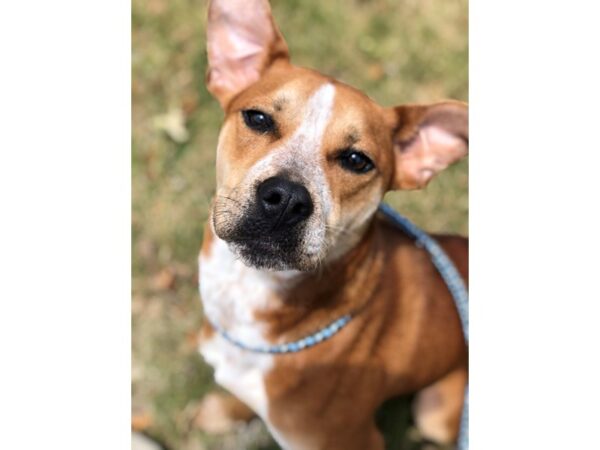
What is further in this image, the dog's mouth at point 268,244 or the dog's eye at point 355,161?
the dog's eye at point 355,161

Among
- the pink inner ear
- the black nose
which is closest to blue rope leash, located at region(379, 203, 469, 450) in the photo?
the pink inner ear

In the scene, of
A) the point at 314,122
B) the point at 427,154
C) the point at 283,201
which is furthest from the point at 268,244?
the point at 427,154

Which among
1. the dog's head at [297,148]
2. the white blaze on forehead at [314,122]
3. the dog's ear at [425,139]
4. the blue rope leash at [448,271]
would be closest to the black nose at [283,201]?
the dog's head at [297,148]

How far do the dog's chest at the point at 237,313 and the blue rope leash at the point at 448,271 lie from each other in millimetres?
710

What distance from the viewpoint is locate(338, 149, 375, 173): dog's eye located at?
2.11 m

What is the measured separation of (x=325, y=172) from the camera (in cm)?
203

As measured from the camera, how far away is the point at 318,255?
1997 millimetres

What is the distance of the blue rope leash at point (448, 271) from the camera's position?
258 cm

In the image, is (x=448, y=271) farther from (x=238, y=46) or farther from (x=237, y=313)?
(x=238, y=46)

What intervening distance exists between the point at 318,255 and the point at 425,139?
733mm

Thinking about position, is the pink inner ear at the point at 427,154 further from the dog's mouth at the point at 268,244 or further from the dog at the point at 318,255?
the dog's mouth at the point at 268,244

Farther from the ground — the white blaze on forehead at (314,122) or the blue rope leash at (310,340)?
the white blaze on forehead at (314,122)

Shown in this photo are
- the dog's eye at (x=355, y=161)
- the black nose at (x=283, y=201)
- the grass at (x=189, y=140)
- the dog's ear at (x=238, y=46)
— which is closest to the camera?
the black nose at (x=283, y=201)
